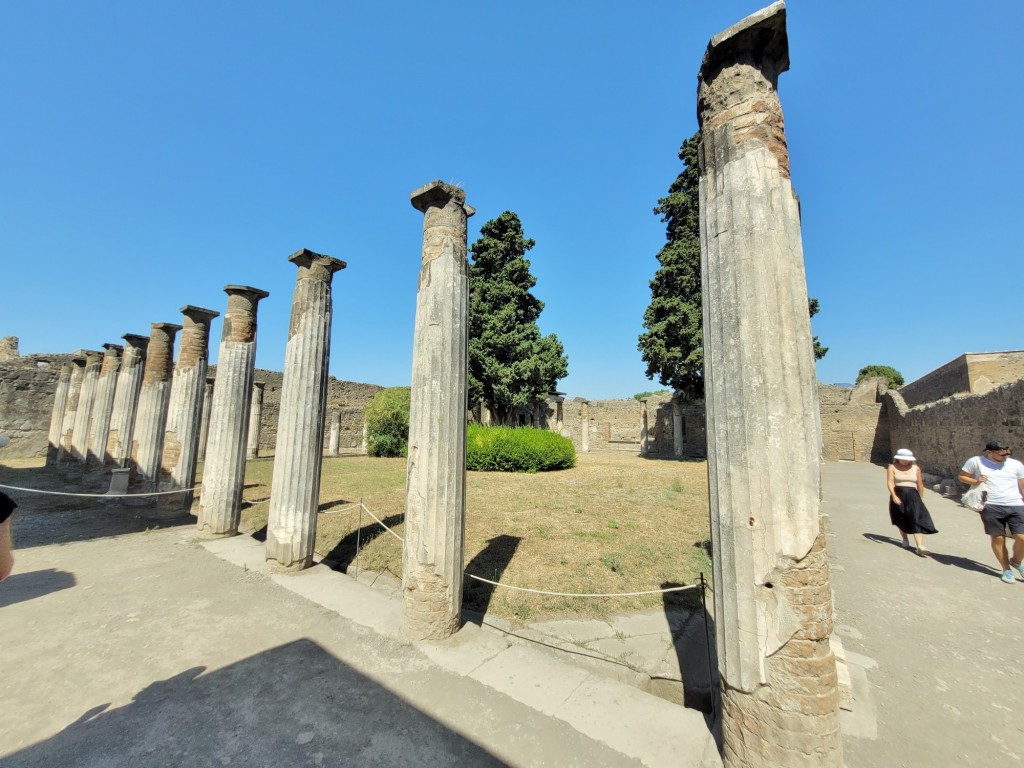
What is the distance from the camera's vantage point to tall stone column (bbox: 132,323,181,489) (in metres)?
9.47

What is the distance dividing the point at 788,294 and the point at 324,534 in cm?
694

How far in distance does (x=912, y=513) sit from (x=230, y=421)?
32.8 ft

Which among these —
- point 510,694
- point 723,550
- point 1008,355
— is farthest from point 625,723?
point 1008,355

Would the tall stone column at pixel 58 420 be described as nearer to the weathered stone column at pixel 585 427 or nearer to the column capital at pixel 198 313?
the column capital at pixel 198 313

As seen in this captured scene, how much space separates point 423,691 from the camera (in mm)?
2920

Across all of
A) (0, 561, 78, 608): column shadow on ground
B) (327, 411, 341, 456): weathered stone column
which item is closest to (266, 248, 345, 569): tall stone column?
(0, 561, 78, 608): column shadow on ground

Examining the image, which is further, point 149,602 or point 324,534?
point 324,534

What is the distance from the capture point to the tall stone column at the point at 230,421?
6.66 meters

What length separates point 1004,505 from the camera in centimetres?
500

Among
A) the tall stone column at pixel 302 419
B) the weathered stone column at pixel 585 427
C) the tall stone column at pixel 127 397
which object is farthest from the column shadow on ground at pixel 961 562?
the weathered stone column at pixel 585 427

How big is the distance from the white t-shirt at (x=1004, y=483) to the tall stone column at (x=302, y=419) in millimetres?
8039

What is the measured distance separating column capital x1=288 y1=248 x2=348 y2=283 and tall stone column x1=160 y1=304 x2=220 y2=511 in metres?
4.16

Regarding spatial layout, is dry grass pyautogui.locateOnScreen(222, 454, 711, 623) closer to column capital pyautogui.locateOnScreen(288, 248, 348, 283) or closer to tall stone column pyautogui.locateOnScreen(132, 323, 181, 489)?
tall stone column pyautogui.locateOnScreen(132, 323, 181, 489)

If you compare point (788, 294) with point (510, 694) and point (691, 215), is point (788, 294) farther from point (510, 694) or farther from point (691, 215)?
point (691, 215)
